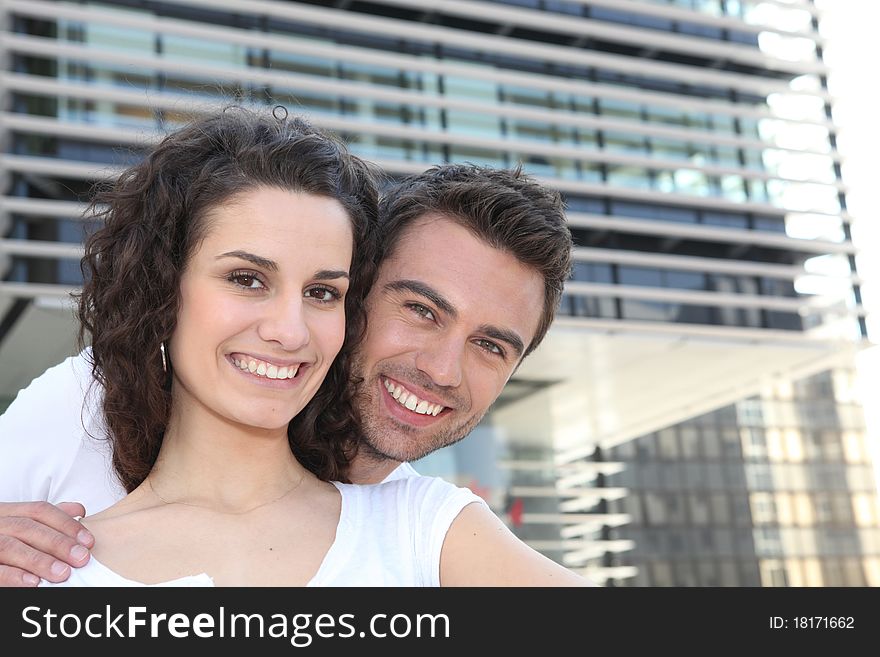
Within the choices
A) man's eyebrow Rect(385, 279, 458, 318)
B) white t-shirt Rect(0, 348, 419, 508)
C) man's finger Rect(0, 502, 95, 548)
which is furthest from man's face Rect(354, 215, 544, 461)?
man's finger Rect(0, 502, 95, 548)

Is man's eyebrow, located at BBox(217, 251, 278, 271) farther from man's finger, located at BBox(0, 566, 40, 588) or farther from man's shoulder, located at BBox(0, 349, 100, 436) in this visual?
man's shoulder, located at BBox(0, 349, 100, 436)

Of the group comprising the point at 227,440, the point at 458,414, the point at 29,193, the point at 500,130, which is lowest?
the point at 227,440

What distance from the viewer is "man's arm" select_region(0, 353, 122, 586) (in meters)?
2.27

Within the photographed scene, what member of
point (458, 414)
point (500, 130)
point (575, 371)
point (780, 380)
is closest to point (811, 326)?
point (780, 380)

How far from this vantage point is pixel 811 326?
14.3m

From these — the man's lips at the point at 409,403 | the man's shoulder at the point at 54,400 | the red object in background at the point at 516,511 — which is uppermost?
the red object in background at the point at 516,511

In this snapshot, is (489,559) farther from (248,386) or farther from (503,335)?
(503,335)

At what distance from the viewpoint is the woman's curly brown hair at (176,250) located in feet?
7.34

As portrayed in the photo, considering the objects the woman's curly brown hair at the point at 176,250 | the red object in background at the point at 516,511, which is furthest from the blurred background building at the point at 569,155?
the woman's curly brown hair at the point at 176,250

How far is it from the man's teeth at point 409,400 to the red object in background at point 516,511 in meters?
11.2

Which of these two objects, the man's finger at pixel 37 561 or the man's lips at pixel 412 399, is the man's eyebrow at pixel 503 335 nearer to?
the man's lips at pixel 412 399

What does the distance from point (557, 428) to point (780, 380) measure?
127 inches

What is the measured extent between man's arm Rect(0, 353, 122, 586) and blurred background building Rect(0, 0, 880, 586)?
8000mm

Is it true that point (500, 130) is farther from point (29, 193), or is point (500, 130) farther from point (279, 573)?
point (279, 573)
